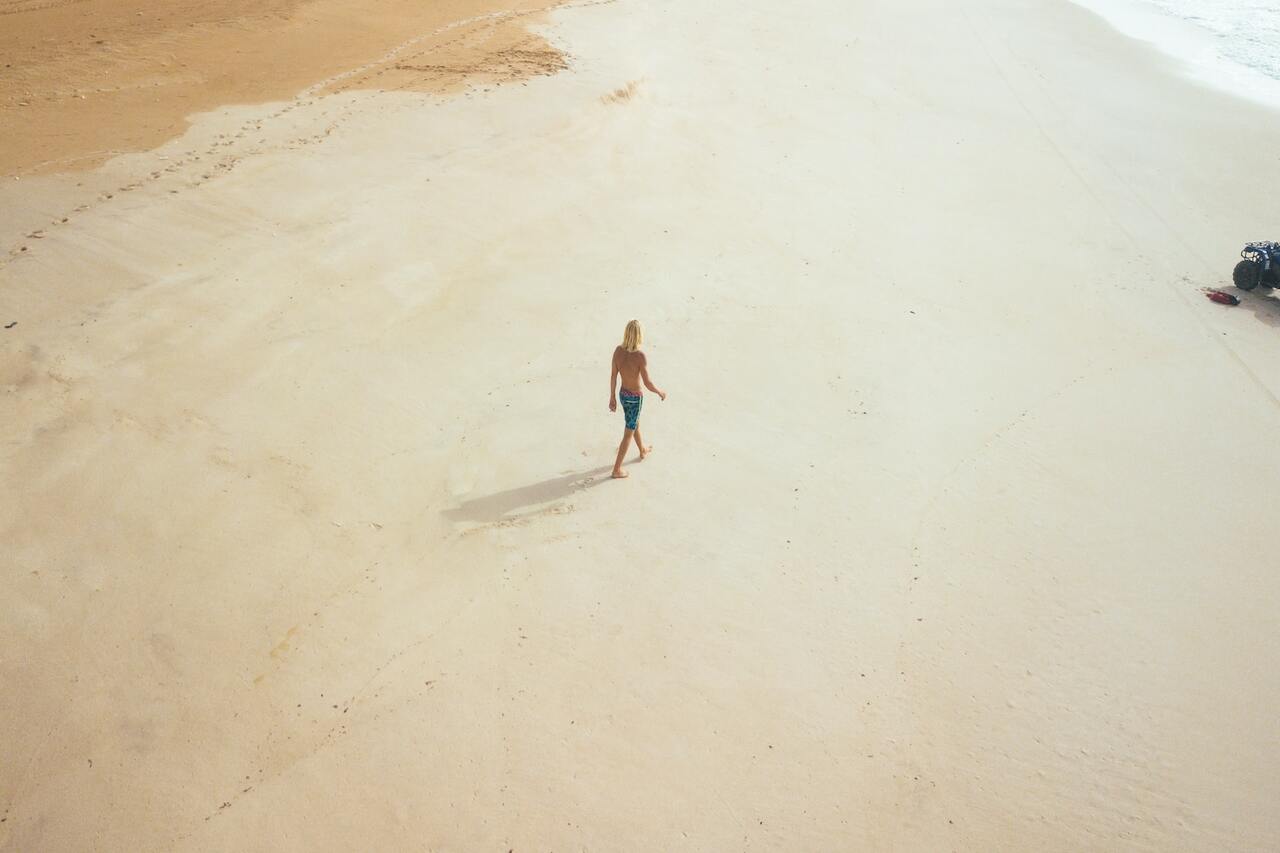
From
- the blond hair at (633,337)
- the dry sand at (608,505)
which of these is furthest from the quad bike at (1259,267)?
the blond hair at (633,337)

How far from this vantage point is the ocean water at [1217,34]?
16.0 metres

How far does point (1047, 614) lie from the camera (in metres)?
5.65

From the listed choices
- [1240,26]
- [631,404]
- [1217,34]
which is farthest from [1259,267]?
[1240,26]

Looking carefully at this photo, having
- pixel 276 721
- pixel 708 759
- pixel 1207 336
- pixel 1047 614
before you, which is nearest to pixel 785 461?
pixel 1047 614

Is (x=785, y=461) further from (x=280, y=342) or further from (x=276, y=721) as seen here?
(x=280, y=342)

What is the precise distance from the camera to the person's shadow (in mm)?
5957

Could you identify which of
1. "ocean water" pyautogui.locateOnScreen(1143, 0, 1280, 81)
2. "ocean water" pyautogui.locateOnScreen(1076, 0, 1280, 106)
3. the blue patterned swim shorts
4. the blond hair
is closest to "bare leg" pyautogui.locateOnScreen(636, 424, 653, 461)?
the blue patterned swim shorts

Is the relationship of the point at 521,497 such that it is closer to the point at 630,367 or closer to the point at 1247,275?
the point at 630,367

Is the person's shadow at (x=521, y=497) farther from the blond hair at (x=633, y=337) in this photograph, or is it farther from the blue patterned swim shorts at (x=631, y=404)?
the blond hair at (x=633, y=337)

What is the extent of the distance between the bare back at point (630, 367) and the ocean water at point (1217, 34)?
54.0ft

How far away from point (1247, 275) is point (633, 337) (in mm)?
8615

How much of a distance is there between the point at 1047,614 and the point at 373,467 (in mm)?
5387

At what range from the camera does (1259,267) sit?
9.33m

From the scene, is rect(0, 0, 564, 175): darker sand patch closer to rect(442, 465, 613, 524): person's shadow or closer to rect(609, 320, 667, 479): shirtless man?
rect(442, 465, 613, 524): person's shadow
